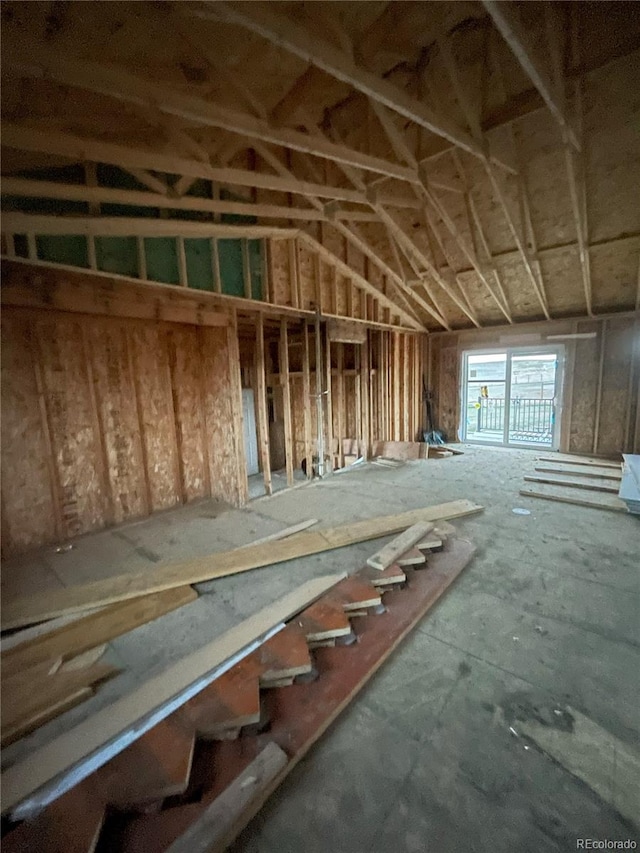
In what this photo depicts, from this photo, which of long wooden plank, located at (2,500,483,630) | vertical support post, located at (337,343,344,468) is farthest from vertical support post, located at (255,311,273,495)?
vertical support post, located at (337,343,344,468)

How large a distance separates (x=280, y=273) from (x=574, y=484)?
515 cm

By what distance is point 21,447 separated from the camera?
3.34 metres

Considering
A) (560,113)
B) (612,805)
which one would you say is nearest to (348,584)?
(612,805)

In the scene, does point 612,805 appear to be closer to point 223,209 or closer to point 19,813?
point 19,813

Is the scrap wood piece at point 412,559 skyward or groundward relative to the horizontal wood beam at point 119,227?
groundward

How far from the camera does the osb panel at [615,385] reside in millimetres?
6713

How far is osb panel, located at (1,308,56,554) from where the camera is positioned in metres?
3.25

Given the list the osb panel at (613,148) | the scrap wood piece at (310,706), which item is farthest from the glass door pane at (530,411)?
the scrap wood piece at (310,706)

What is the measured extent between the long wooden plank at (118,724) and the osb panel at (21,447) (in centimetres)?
246

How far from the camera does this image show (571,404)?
24.1 feet

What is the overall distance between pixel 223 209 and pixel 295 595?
12.5ft

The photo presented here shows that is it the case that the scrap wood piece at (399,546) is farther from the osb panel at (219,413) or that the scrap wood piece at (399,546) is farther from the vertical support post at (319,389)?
the vertical support post at (319,389)

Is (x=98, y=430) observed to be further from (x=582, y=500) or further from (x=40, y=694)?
(x=582, y=500)

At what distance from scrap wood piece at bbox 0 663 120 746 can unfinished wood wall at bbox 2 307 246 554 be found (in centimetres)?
195
